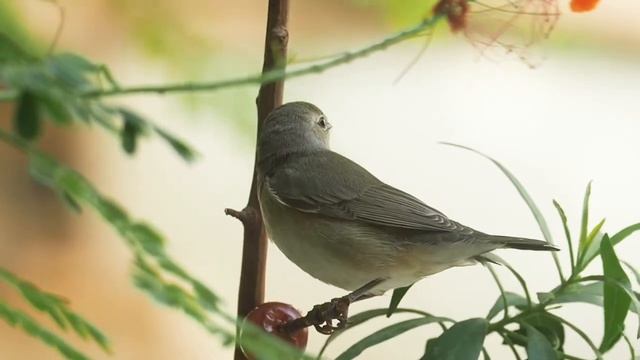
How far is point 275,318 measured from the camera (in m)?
0.69

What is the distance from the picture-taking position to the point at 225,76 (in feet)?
3.64

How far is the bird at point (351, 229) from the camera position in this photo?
844 millimetres

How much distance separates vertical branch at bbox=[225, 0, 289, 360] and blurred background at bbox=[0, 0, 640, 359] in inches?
23.0

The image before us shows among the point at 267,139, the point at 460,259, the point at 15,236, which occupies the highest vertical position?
the point at 15,236

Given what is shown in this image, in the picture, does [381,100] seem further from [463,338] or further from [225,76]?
[463,338]

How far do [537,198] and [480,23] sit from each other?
561 mm

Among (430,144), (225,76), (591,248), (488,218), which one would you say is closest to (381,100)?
(430,144)

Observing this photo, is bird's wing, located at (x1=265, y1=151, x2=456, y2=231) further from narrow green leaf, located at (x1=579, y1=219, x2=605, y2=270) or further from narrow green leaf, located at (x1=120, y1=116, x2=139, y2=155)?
narrow green leaf, located at (x1=120, y1=116, x2=139, y2=155)

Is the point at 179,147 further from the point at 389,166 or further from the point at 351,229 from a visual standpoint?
the point at 389,166

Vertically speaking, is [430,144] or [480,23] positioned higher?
[430,144]

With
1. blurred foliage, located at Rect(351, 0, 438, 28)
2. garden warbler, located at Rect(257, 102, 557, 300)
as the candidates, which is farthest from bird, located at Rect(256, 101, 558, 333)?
blurred foliage, located at Rect(351, 0, 438, 28)

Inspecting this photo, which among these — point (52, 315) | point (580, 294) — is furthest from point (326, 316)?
point (52, 315)

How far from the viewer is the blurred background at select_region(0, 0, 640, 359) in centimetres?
142

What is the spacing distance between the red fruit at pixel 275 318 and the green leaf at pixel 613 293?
9.9 inches
